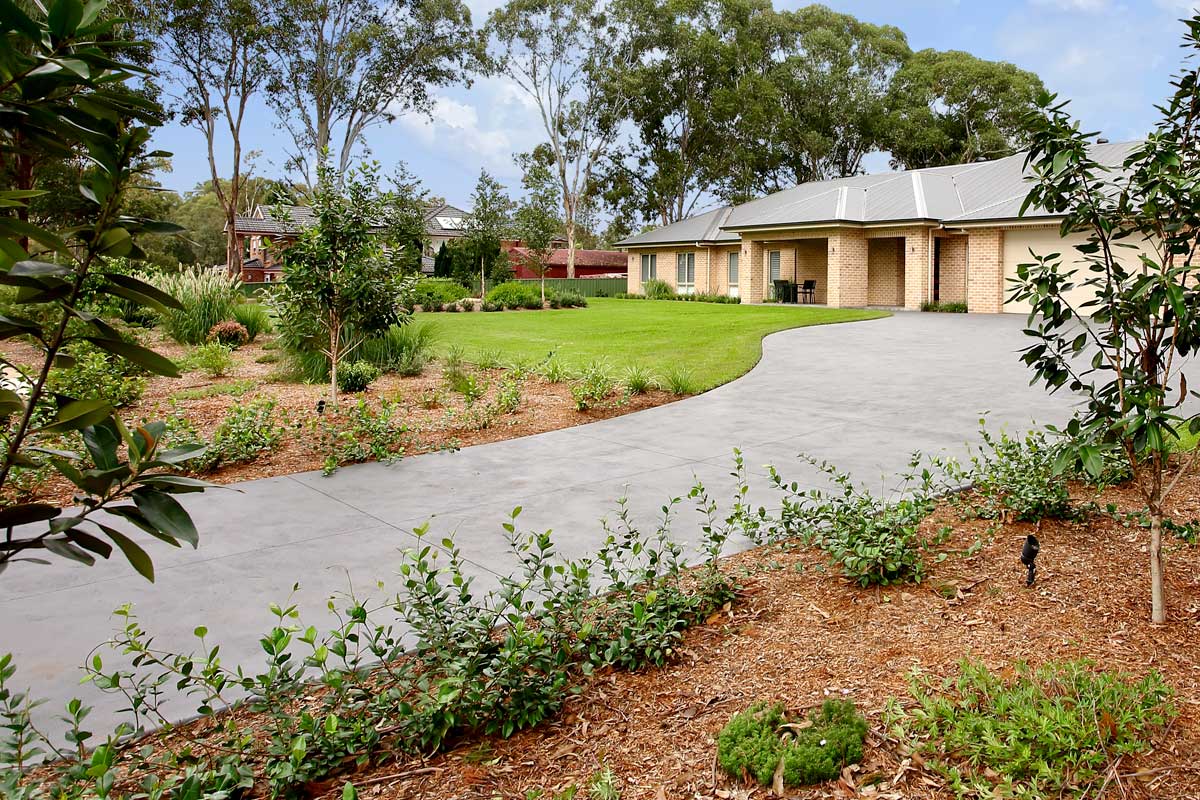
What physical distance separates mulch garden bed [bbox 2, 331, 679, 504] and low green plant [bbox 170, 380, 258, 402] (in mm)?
67

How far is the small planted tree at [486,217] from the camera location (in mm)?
30219

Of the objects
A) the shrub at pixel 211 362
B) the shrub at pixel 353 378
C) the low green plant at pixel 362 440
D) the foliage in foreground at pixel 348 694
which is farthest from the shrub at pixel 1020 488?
the shrub at pixel 211 362

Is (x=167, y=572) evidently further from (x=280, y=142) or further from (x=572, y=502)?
(x=280, y=142)

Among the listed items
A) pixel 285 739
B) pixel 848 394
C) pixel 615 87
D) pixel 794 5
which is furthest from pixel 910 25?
pixel 285 739

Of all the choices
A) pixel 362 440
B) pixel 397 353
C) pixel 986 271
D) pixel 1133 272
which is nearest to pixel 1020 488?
pixel 1133 272

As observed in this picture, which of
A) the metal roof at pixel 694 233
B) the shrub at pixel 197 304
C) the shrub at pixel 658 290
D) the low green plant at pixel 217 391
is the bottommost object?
the low green plant at pixel 217 391

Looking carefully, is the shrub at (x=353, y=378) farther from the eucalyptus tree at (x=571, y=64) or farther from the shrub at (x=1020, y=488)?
the eucalyptus tree at (x=571, y=64)

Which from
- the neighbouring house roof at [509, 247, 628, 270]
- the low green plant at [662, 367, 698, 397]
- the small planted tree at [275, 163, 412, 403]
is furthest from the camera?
the neighbouring house roof at [509, 247, 628, 270]

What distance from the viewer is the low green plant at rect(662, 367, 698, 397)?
32.5 feet

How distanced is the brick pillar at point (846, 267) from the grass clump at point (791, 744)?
26.3m

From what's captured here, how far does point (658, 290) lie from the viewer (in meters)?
35.5

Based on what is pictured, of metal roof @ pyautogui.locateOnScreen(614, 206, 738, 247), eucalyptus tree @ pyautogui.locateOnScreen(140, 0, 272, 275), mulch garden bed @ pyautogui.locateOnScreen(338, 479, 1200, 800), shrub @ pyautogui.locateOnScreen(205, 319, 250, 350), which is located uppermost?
eucalyptus tree @ pyautogui.locateOnScreen(140, 0, 272, 275)

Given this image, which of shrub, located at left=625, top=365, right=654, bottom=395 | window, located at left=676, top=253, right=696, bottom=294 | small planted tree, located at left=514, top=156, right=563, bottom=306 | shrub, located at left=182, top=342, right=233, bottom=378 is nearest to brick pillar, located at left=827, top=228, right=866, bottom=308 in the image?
window, located at left=676, top=253, right=696, bottom=294

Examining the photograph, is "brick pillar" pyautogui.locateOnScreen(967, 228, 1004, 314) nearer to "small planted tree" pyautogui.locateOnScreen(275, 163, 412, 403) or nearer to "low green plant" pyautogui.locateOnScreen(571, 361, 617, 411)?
"low green plant" pyautogui.locateOnScreen(571, 361, 617, 411)
